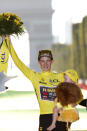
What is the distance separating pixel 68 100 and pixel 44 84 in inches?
14.3

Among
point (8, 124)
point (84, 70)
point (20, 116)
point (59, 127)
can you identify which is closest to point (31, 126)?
point (8, 124)

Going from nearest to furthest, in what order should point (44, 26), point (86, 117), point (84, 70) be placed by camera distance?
point (86, 117) → point (84, 70) → point (44, 26)

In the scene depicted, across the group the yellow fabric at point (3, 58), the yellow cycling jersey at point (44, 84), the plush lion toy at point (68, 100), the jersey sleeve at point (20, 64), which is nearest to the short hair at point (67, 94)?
the plush lion toy at point (68, 100)

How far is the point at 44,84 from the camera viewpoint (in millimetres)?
2824

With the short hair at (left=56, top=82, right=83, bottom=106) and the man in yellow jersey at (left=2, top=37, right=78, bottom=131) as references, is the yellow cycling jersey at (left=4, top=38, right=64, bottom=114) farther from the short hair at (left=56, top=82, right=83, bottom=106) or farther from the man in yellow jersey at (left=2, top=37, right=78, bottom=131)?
the short hair at (left=56, top=82, right=83, bottom=106)

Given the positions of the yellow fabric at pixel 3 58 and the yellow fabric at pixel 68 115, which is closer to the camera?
the yellow fabric at pixel 68 115

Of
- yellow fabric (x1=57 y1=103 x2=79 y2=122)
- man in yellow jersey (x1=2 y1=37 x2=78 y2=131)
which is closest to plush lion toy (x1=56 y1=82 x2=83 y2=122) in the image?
yellow fabric (x1=57 y1=103 x2=79 y2=122)

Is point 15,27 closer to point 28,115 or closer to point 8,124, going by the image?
point 8,124

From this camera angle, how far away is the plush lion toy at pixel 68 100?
252 centimetres

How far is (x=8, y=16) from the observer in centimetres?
282

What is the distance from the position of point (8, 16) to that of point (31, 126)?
291 centimetres

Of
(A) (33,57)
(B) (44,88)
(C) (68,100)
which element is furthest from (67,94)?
(A) (33,57)

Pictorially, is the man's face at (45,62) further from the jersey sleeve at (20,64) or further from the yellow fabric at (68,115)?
the yellow fabric at (68,115)

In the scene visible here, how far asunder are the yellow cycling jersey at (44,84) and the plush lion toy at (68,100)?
25 cm
